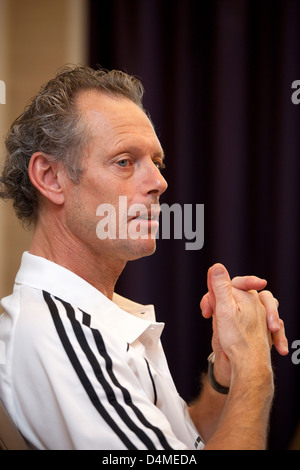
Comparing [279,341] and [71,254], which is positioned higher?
[71,254]

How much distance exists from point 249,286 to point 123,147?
0.37m

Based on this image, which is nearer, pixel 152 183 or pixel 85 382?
pixel 85 382

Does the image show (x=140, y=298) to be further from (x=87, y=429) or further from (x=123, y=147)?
(x=87, y=429)

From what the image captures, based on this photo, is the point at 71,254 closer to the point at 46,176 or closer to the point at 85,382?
the point at 46,176

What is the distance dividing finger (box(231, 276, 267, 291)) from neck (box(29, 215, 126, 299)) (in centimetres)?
24

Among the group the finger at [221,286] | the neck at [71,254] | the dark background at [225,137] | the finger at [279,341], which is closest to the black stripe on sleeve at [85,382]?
the neck at [71,254]

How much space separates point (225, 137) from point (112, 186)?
93 cm

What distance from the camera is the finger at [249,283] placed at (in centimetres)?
100

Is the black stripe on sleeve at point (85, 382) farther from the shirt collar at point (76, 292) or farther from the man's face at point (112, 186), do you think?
the man's face at point (112, 186)

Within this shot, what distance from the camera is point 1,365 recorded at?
2.74 ft

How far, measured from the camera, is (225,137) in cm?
182

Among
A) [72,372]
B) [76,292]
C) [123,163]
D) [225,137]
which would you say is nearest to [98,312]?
[76,292]
